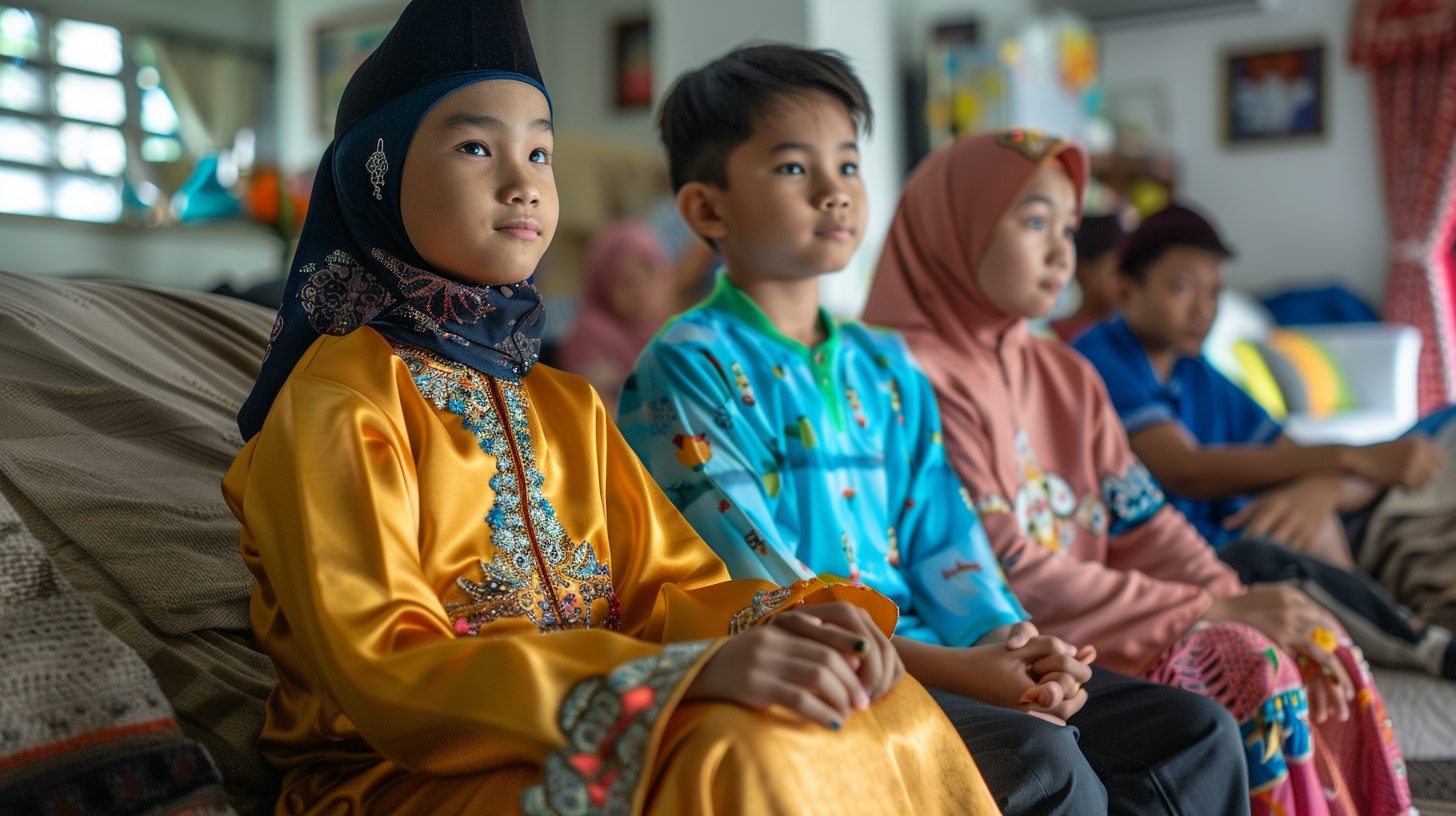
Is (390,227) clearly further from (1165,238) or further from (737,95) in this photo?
(1165,238)

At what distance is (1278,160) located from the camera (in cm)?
593

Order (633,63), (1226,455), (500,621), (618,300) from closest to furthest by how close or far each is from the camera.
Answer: (500,621), (1226,455), (618,300), (633,63)

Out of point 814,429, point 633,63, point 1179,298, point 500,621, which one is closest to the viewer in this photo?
point 500,621

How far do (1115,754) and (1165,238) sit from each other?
4.36 ft

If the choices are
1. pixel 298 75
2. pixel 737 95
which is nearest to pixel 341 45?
pixel 298 75

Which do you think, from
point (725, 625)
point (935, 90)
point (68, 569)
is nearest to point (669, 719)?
point (725, 625)

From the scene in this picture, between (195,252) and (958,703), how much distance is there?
574 cm

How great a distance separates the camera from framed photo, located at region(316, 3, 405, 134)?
19.9 feet

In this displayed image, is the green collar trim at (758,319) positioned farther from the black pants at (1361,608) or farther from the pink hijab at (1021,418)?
the black pants at (1361,608)

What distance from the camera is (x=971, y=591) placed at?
1.28 m

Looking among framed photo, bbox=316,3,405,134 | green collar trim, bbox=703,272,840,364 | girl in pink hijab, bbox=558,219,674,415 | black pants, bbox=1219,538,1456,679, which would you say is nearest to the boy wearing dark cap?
black pants, bbox=1219,538,1456,679

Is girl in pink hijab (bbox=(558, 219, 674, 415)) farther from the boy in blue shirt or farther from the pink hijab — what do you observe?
the boy in blue shirt

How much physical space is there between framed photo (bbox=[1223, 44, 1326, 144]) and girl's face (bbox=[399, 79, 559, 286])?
5.89m

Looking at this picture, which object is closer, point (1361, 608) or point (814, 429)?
point (814, 429)
